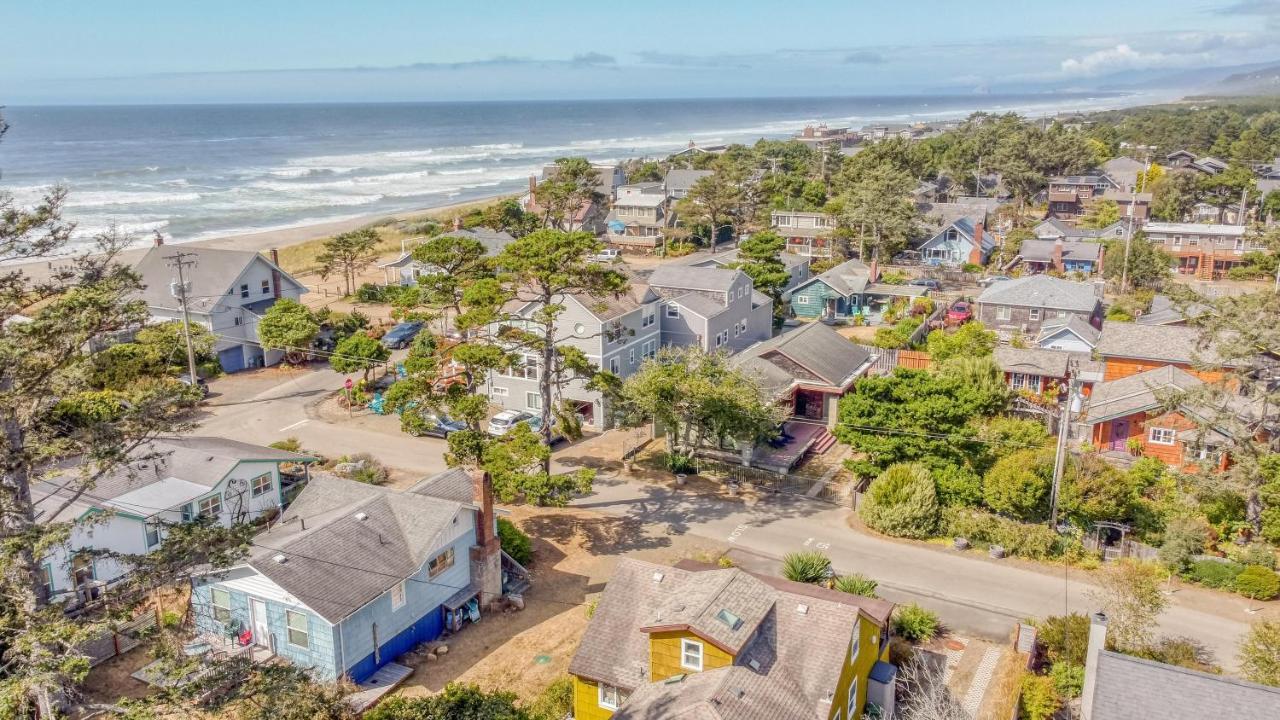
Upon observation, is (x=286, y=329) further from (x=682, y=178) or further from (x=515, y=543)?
(x=682, y=178)

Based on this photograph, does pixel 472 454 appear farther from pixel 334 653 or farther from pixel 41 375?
pixel 41 375

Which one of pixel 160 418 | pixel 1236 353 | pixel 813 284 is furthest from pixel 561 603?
pixel 813 284

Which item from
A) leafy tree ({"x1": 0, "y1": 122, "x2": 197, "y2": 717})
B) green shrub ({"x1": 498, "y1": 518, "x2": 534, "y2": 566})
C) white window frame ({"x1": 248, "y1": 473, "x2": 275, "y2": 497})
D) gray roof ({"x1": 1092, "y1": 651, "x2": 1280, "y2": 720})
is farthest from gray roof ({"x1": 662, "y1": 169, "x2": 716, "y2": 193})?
leafy tree ({"x1": 0, "y1": 122, "x2": 197, "y2": 717})

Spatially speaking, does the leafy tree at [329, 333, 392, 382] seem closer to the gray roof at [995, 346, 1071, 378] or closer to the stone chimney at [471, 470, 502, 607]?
the stone chimney at [471, 470, 502, 607]

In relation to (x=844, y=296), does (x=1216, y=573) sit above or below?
below

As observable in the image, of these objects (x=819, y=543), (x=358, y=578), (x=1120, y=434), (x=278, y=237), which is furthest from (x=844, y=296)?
(x=278, y=237)

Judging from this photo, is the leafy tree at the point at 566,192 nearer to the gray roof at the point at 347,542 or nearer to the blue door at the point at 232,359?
the blue door at the point at 232,359
